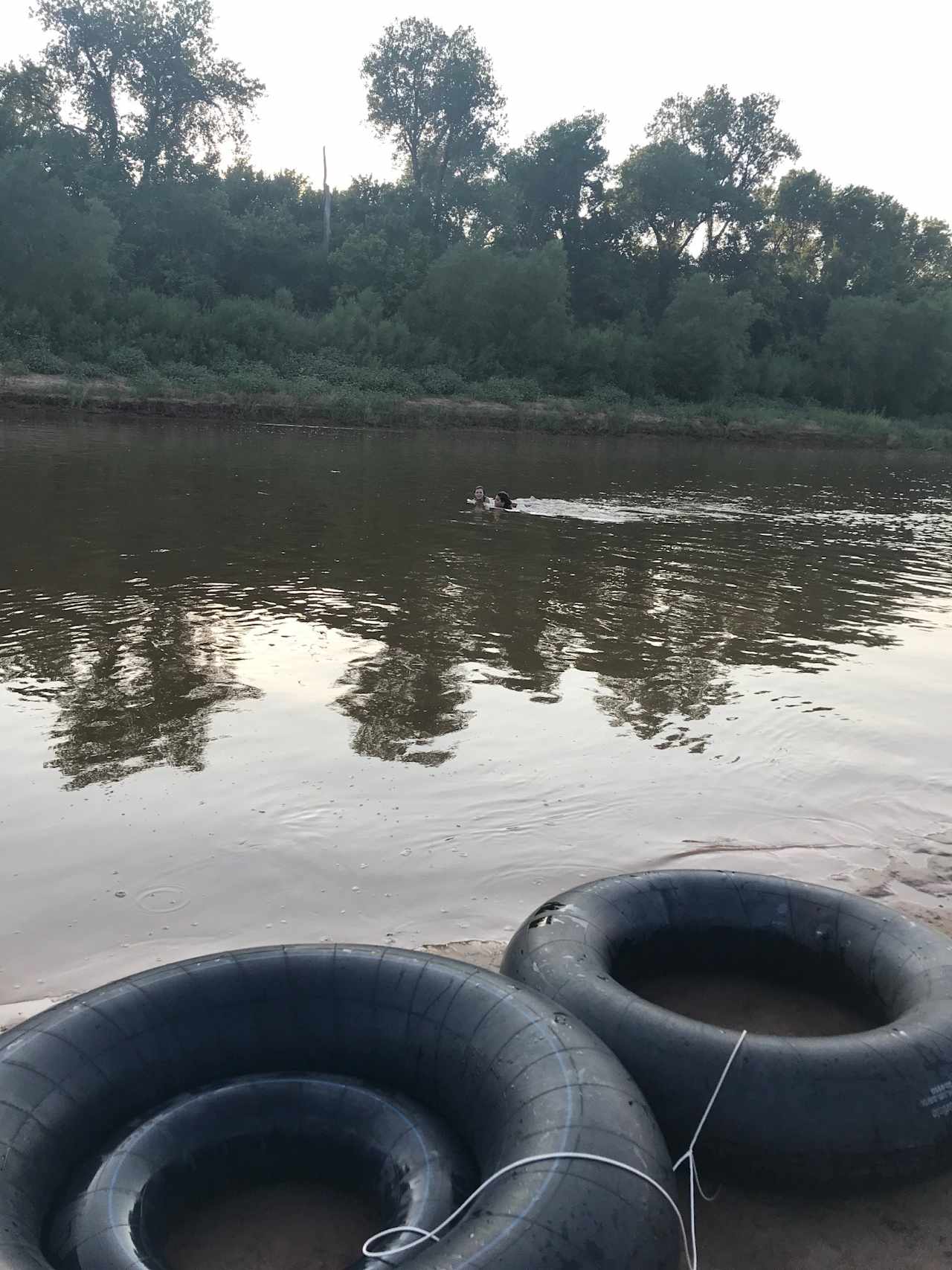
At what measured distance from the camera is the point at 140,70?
60.5m

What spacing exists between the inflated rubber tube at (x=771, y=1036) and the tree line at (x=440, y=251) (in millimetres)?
41374

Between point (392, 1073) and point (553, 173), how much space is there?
77.3 meters

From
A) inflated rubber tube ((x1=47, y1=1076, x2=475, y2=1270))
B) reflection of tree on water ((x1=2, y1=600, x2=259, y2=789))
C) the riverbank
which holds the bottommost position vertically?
reflection of tree on water ((x1=2, y1=600, x2=259, y2=789))

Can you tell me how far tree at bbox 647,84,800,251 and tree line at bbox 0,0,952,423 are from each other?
0.18m

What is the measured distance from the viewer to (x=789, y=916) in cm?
525

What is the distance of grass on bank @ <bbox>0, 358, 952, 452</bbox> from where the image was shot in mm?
40469

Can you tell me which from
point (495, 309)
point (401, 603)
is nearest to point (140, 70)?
point (495, 309)

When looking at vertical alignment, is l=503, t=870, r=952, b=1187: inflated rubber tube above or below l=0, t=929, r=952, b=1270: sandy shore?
above

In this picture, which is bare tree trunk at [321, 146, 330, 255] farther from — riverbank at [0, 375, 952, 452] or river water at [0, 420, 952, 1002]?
river water at [0, 420, 952, 1002]

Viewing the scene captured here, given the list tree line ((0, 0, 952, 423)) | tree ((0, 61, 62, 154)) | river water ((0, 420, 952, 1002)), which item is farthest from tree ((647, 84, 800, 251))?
river water ((0, 420, 952, 1002))

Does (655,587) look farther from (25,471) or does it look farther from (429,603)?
(25,471)

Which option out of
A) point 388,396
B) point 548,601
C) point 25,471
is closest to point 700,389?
A: point 388,396

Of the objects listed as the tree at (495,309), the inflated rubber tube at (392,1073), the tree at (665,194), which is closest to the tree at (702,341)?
the tree at (495,309)

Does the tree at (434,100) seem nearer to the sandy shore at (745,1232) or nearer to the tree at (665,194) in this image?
the tree at (665,194)
